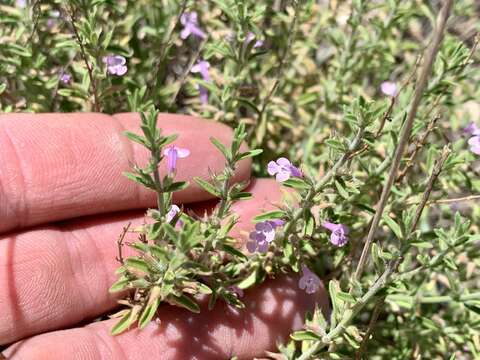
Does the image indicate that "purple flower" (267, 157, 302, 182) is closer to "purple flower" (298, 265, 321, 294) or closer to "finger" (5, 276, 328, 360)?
"purple flower" (298, 265, 321, 294)

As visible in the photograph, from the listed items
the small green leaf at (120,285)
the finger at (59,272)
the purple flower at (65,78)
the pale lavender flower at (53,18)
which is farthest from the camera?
the pale lavender flower at (53,18)

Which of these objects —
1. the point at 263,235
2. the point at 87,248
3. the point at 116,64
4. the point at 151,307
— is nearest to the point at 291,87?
the point at 116,64

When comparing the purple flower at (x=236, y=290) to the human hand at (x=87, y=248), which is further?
the purple flower at (x=236, y=290)

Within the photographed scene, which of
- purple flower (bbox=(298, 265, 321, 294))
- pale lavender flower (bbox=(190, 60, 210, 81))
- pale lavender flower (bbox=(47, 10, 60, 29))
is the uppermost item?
pale lavender flower (bbox=(47, 10, 60, 29))

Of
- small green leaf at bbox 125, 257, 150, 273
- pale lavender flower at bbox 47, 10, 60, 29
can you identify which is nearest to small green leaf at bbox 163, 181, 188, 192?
small green leaf at bbox 125, 257, 150, 273

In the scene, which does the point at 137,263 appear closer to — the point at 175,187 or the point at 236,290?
the point at 175,187

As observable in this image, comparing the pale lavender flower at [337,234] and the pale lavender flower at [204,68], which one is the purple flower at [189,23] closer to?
the pale lavender flower at [204,68]

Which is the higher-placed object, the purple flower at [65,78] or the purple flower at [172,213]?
the purple flower at [65,78]

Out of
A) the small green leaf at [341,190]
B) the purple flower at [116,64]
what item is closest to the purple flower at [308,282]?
the small green leaf at [341,190]
